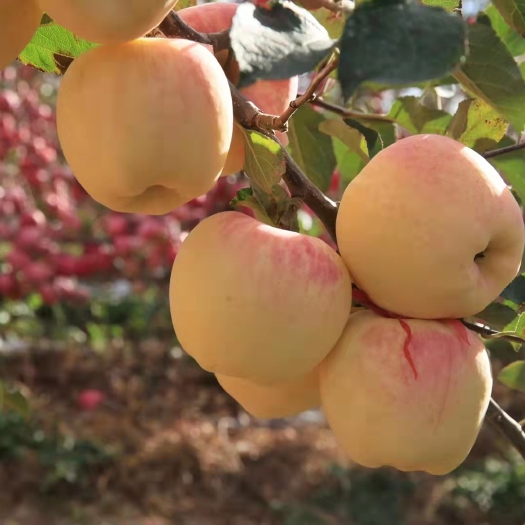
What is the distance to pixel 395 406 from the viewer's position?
481mm

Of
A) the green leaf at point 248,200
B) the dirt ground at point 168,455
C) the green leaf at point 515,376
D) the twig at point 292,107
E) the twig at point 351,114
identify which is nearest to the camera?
the twig at point 292,107

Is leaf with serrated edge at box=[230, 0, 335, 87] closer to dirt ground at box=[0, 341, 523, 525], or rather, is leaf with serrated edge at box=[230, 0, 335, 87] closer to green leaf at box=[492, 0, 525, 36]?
green leaf at box=[492, 0, 525, 36]

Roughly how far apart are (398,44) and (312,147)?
46 cm

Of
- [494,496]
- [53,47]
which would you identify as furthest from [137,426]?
[53,47]

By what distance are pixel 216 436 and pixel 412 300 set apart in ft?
8.62

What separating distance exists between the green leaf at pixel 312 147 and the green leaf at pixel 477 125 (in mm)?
180

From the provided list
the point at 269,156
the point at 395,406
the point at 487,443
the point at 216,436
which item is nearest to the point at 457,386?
the point at 395,406

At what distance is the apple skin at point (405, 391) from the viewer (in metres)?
0.48

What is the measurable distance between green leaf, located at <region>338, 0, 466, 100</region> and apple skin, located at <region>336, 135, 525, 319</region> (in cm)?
14

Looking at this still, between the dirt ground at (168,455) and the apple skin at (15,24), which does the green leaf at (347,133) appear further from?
the dirt ground at (168,455)

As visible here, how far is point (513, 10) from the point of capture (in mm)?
456

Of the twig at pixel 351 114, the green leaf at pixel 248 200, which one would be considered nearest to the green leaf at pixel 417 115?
the twig at pixel 351 114

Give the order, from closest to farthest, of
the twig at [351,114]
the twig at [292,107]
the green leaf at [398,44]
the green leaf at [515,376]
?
the green leaf at [398,44] → the twig at [292,107] → the twig at [351,114] → the green leaf at [515,376]

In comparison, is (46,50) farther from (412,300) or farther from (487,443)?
(487,443)
